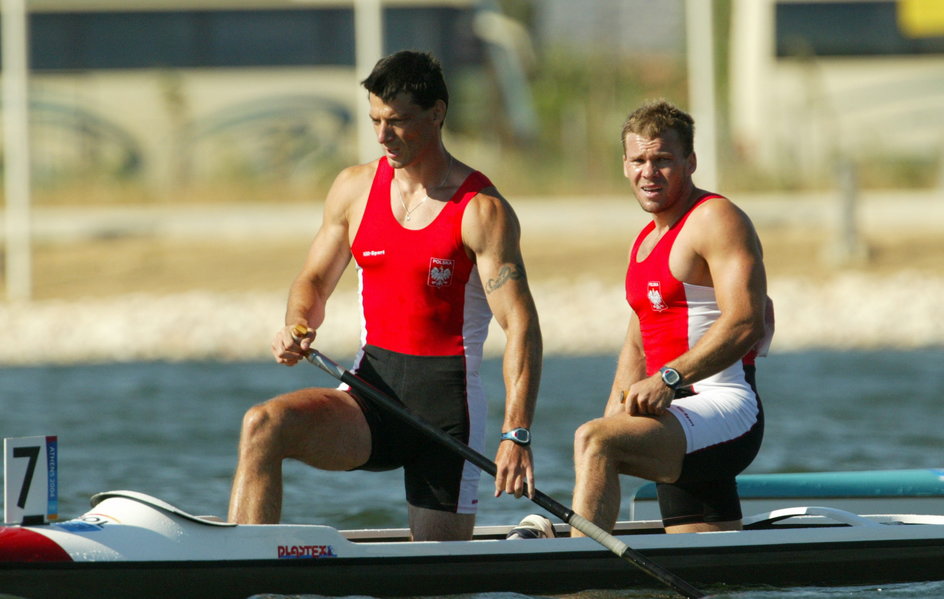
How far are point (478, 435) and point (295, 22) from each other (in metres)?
18.8

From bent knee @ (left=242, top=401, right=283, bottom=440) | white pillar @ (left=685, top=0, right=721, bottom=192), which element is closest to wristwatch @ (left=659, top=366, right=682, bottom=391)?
bent knee @ (left=242, top=401, right=283, bottom=440)

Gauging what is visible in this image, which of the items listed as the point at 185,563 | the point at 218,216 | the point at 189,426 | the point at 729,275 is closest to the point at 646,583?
the point at 729,275

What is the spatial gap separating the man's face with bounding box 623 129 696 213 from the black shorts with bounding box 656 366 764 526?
2.23 ft

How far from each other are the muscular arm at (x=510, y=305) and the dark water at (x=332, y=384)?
66 cm

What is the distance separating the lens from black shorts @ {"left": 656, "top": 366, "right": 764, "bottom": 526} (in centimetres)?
514

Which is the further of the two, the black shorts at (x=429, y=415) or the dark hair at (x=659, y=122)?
the black shorts at (x=429, y=415)

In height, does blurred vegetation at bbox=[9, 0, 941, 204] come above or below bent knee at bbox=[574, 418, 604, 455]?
above

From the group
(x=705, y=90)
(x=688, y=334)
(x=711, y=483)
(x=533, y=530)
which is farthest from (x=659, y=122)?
(x=705, y=90)

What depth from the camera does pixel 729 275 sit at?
5.08m

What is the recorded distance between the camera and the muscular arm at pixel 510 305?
5.04 m

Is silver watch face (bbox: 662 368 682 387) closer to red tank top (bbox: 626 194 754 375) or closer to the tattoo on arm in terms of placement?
red tank top (bbox: 626 194 754 375)

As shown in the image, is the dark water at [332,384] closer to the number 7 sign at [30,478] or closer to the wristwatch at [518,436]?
the wristwatch at [518,436]

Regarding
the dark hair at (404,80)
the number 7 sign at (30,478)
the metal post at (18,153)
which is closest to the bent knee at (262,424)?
the number 7 sign at (30,478)

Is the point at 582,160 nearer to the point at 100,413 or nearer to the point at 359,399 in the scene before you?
the point at 100,413
